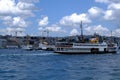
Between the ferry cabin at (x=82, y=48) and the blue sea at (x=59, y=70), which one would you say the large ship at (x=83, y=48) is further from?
the blue sea at (x=59, y=70)

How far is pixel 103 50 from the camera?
188 meters

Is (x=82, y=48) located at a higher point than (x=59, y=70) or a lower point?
higher

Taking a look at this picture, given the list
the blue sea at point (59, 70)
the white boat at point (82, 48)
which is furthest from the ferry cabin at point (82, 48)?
the blue sea at point (59, 70)

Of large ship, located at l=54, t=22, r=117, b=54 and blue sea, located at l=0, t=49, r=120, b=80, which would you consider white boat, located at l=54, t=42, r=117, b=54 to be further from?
blue sea, located at l=0, t=49, r=120, b=80

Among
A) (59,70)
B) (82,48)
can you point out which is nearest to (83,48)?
(82,48)

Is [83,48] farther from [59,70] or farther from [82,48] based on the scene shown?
[59,70]

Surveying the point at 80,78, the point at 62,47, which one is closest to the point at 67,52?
the point at 62,47

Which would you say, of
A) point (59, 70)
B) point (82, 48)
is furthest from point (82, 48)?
point (59, 70)

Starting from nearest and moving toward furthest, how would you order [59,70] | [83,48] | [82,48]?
[59,70] → [82,48] → [83,48]

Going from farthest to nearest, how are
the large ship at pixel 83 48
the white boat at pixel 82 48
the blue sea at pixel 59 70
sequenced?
1. the large ship at pixel 83 48
2. the white boat at pixel 82 48
3. the blue sea at pixel 59 70

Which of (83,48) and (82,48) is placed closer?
(82,48)

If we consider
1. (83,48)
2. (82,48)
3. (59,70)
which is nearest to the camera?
(59,70)

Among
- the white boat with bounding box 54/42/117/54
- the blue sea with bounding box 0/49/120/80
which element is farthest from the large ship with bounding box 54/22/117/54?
the blue sea with bounding box 0/49/120/80

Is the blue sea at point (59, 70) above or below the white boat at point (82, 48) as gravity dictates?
below
